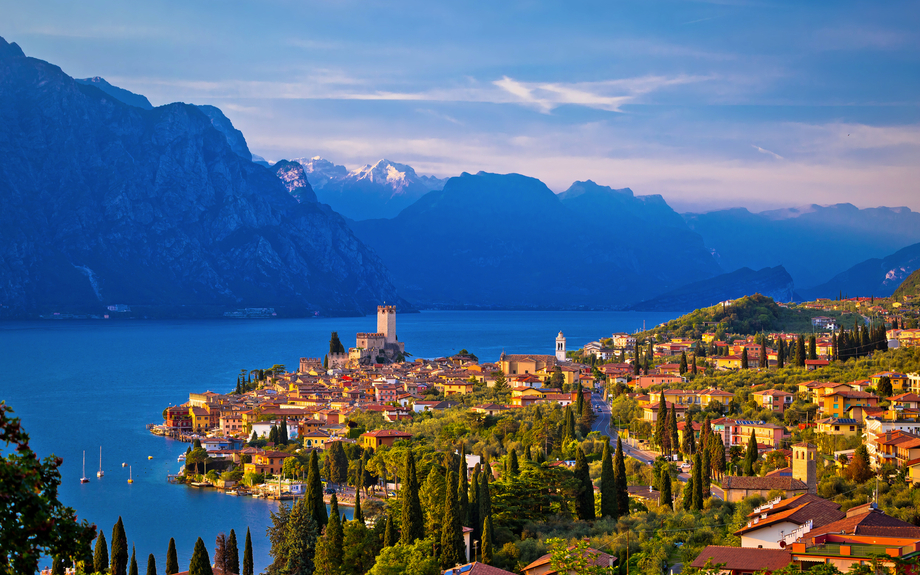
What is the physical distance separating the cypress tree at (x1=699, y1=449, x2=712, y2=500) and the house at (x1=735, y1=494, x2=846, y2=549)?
21.2 ft

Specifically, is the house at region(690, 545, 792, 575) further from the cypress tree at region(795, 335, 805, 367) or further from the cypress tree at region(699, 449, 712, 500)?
the cypress tree at region(795, 335, 805, 367)

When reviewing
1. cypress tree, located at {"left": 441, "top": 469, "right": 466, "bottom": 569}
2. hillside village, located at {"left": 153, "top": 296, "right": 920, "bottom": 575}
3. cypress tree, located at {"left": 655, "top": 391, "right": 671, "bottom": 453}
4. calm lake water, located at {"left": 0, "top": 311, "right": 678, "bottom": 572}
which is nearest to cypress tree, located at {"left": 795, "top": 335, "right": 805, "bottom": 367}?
hillside village, located at {"left": 153, "top": 296, "right": 920, "bottom": 575}

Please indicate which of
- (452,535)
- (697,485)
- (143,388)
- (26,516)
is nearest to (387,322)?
(143,388)

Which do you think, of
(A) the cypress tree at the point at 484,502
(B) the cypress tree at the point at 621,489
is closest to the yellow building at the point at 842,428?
(B) the cypress tree at the point at 621,489

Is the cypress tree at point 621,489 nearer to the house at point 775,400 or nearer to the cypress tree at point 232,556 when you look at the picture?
the cypress tree at point 232,556

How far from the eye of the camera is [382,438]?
45.1 m

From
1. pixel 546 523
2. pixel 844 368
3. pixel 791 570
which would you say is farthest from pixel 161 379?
pixel 791 570

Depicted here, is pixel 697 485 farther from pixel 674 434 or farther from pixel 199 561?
pixel 199 561

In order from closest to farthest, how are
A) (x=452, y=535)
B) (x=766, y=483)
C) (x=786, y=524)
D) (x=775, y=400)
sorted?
(x=786, y=524), (x=452, y=535), (x=766, y=483), (x=775, y=400)

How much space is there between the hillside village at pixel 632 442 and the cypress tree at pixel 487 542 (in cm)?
9

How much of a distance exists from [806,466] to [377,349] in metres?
63.2

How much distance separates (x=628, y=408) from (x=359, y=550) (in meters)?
26.0

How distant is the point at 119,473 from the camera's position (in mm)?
46719

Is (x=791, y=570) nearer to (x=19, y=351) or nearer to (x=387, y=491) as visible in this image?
(x=387, y=491)
